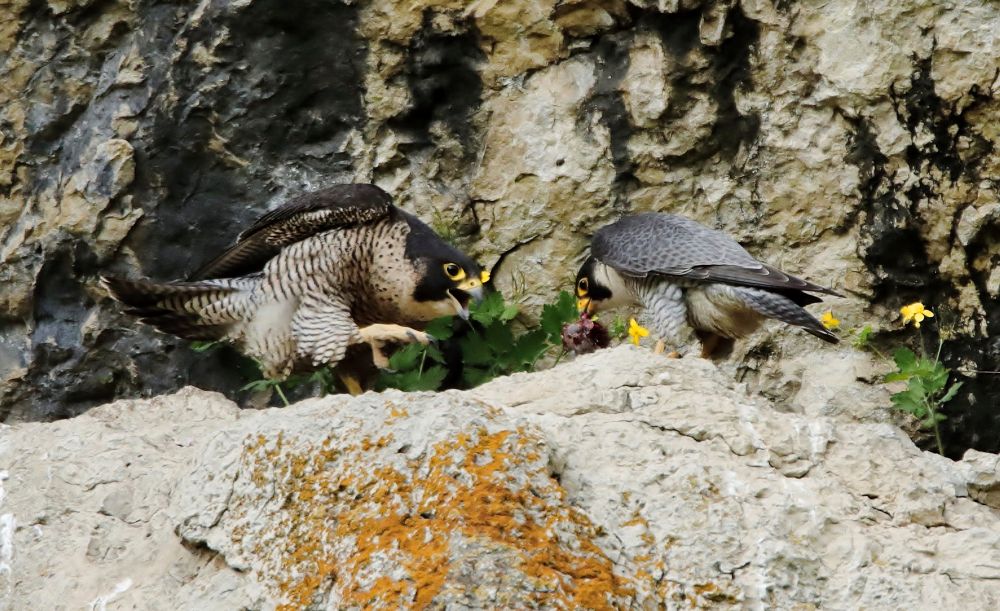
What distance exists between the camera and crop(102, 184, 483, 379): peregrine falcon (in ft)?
19.0

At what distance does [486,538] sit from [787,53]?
3342 millimetres

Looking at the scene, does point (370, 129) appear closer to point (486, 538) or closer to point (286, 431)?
point (286, 431)

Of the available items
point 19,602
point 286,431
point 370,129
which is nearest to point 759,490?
point 286,431

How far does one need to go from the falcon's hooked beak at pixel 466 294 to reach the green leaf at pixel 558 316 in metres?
0.30

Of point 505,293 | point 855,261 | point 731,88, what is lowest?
point 505,293

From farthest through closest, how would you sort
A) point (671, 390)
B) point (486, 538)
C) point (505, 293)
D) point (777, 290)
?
point (505, 293) → point (777, 290) → point (671, 390) → point (486, 538)

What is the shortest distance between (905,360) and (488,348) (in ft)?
5.56

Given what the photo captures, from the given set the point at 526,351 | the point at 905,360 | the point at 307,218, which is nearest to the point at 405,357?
the point at 526,351

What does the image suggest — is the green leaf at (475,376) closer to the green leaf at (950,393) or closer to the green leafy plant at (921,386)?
the green leafy plant at (921,386)

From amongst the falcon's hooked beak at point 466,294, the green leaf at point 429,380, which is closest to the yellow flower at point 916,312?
the falcon's hooked beak at point 466,294

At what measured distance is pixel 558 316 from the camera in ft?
18.7

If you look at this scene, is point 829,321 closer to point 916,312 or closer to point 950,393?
point 916,312

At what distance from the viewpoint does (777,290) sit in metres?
5.41

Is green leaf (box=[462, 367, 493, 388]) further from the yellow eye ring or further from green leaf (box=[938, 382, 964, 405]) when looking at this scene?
green leaf (box=[938, 382, 964, 405])
